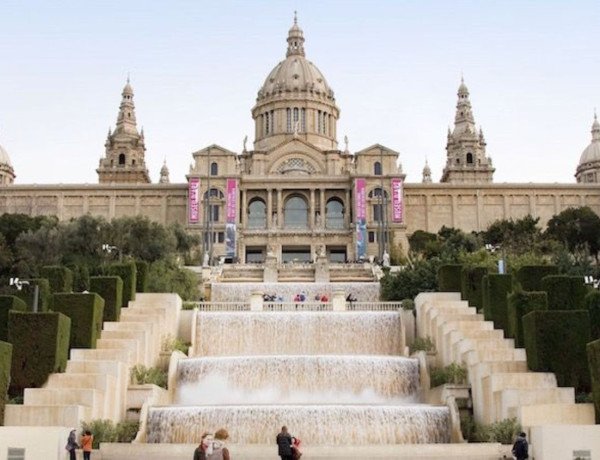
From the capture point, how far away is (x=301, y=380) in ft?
99.6

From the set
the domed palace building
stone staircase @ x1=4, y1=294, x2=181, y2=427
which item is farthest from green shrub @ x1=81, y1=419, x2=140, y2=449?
the domed palace building

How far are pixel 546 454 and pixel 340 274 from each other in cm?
3979

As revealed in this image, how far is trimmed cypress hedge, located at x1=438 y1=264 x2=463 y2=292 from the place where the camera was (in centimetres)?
3825

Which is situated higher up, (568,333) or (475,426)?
(568,333)

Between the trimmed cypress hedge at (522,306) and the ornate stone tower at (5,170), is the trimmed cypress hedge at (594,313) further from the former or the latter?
the ornate stone tower at (5,170)

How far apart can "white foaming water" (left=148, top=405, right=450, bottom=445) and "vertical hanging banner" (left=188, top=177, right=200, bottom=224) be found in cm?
6188

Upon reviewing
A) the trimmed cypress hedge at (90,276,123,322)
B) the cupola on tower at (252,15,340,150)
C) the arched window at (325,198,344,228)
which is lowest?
the trimmed cypress hedge at (90,276,123,322)

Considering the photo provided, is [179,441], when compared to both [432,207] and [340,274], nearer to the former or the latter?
[340,274]

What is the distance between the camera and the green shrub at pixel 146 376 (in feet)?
96.4

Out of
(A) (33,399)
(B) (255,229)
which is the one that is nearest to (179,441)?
(A) (33,399)

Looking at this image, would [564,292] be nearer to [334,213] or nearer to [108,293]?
Answer: [108,293]

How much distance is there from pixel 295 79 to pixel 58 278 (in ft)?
260

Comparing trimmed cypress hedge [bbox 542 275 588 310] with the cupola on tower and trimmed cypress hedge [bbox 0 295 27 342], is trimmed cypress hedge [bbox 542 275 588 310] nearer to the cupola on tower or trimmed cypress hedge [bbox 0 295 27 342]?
trimmed cypress hedge [bbox 0 295 27 342]

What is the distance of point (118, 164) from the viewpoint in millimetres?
113188
